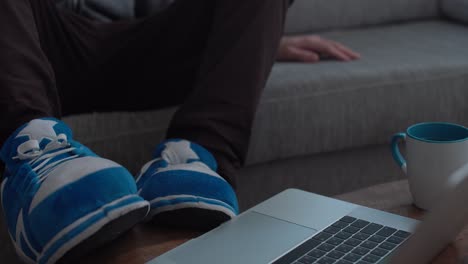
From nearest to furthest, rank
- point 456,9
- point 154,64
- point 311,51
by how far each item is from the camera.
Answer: point 154,64 < point 311,51 < point 456,9

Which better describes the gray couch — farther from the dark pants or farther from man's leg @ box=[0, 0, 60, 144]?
man's leg @ box=[0, 0, 60, 144]

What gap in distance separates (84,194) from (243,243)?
187 mm

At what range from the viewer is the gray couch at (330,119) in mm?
1349

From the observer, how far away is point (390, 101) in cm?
149

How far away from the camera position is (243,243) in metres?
0.83

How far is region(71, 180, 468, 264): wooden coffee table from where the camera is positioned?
2.67 ft

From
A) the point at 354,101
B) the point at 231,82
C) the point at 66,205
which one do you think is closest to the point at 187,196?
the point at 66,205

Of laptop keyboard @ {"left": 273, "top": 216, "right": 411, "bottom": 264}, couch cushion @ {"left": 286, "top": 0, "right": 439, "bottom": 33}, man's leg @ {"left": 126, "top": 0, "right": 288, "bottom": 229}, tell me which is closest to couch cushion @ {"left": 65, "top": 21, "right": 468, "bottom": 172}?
man's leg @ {"left": 126, "top": 0, "right": 288, "bottom": 229}

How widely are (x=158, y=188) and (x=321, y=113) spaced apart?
61 centimetres

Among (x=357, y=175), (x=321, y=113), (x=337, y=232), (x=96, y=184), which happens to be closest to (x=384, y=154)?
(x=357, y=175)

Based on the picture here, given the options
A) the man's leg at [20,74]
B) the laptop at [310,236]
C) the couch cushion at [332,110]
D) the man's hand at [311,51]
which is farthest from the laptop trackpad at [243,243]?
the man's hand at [311,51]

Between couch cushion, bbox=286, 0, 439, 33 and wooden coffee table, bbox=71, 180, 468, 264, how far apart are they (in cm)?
98

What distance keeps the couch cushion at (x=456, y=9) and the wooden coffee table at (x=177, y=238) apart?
3.38ft

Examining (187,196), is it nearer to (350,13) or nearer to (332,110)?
(332,110)
